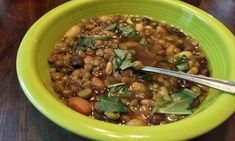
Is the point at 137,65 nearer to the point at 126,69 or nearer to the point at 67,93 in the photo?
the point at 126,69

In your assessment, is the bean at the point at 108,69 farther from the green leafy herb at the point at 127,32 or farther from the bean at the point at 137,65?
the green leafy herb at the point at 127,32

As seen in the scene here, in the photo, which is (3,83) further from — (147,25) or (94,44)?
(147,25)

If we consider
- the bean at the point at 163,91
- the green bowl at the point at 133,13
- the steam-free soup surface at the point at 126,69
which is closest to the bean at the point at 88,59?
the steam-free soup surface at the point at 126,69

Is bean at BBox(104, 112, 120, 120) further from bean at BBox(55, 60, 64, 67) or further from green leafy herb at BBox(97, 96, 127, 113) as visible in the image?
bean at BBox(55, 60, 64, 67)

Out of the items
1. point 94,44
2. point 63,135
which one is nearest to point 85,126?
point 63,135

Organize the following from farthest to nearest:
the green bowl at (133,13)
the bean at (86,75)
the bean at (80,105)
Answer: the bean at (86,75) < the bean at (80,105) < the green bowl at (133,13)

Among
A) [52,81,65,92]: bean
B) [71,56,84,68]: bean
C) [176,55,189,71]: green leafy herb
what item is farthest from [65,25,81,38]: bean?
[176,55,189,71]: green leafy herb

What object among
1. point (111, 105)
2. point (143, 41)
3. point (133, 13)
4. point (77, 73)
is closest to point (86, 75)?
point (77, 73)
